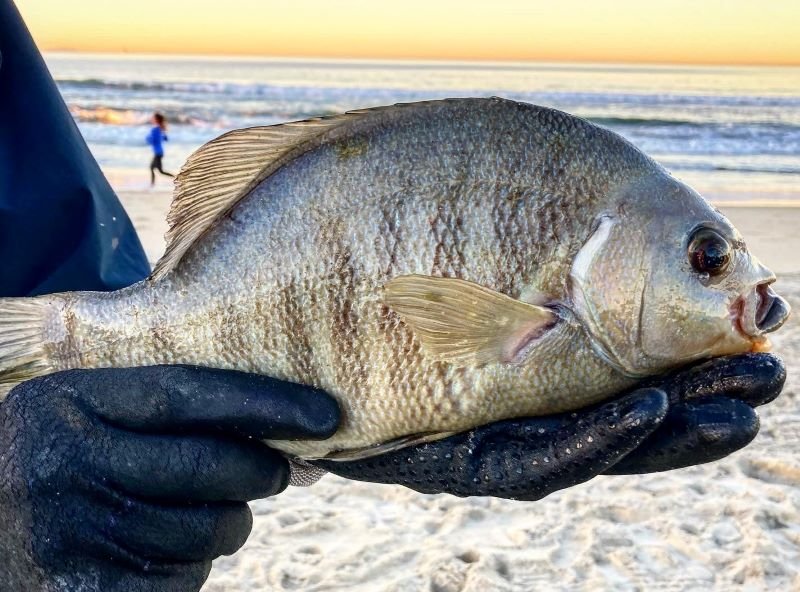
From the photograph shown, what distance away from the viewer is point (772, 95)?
107ft

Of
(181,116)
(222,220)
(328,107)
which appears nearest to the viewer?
(222,220)

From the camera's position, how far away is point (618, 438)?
1.55 metres

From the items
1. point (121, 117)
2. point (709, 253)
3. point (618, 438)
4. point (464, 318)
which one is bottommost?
point (121, 117)

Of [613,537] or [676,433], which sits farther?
[613,537]

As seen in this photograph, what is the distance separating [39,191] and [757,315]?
1.80 m

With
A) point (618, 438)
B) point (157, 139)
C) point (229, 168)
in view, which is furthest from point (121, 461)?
point (157, 139)

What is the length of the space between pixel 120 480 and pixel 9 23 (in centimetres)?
133

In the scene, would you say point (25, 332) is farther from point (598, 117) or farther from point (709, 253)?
point (598, 117)

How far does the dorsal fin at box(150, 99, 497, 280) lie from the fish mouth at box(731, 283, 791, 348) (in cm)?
76

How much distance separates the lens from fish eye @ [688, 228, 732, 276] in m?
1.64

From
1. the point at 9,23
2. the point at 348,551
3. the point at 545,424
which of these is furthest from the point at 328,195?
the point at 348,551

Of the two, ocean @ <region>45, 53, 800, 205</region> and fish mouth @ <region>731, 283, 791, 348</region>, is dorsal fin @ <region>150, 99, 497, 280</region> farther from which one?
ocean @ <region>45, 53, 800, 205</region>

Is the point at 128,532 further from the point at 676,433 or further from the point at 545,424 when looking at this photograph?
the point at 676,433

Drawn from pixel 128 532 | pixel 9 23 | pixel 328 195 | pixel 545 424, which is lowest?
pixel 128 532
